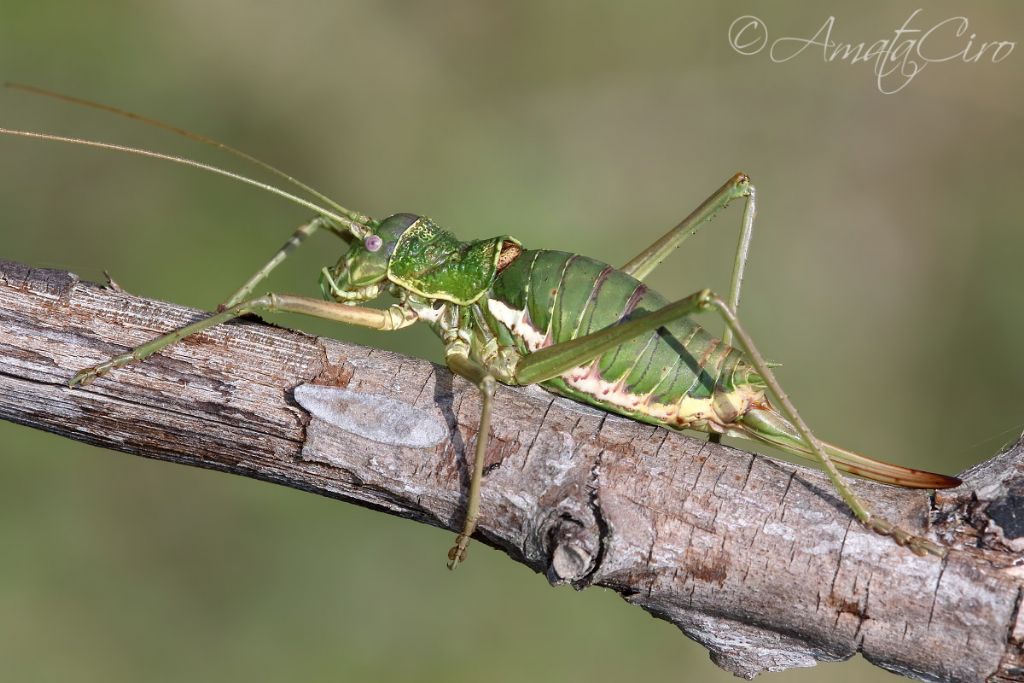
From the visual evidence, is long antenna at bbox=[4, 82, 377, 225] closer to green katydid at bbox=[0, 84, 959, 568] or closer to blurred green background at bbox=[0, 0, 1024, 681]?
green katydid at bbox=[0, 84, 959, 568]

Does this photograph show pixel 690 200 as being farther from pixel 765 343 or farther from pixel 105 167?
A: pixel 105 167

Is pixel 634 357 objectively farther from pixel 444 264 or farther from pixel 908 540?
pixel 908 540

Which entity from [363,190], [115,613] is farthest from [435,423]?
[363,190]

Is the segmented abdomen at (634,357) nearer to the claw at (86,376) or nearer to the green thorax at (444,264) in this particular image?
the green thorax at (444,264)

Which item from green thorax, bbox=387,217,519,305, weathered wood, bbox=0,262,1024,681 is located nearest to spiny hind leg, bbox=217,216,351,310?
green thorax, bbox=387,217,519,305

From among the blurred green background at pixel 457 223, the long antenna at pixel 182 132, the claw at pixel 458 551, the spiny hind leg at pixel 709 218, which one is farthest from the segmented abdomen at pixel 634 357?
the blurred green background at pixel 457 223

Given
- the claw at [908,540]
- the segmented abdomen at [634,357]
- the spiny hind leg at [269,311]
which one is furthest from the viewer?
the segmented abdomen at [634,357]

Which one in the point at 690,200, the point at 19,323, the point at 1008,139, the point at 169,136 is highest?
the point at 1008,139
